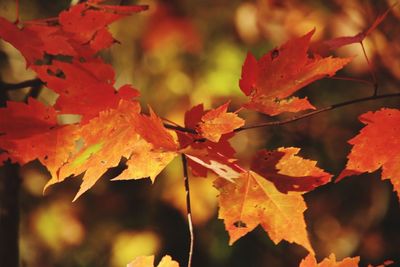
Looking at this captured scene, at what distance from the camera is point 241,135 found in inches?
109

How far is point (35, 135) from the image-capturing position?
100 centimetres

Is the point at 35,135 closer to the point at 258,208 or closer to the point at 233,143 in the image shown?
the point at 258,208

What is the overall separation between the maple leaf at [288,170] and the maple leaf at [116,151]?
15 cm

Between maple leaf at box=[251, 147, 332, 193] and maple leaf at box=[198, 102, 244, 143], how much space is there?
0.08 meters

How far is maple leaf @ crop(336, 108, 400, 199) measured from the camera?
35.6 inches

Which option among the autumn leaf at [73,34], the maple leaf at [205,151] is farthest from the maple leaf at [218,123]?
the autumn leaf at [73,34]

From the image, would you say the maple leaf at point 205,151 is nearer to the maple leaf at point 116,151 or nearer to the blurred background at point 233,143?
the maple leaf at point 116,151

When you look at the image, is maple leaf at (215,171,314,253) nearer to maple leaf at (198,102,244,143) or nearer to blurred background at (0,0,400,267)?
maple leaf at (198,102,244,143)

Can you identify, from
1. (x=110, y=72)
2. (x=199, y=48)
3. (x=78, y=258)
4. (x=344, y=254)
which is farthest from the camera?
(x=199, y=48)

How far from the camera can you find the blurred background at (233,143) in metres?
2.59

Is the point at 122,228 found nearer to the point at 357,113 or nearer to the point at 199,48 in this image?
the point at 199,48

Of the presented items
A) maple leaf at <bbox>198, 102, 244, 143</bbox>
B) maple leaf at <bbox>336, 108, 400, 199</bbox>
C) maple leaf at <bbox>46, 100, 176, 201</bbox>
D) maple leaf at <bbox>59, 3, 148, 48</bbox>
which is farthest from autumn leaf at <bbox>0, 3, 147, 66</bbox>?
maple leaf at <bbox>336, 108, 400, 199</bbox>

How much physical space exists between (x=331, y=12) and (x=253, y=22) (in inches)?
16.3

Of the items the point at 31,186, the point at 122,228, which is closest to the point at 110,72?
the point at 122,228
